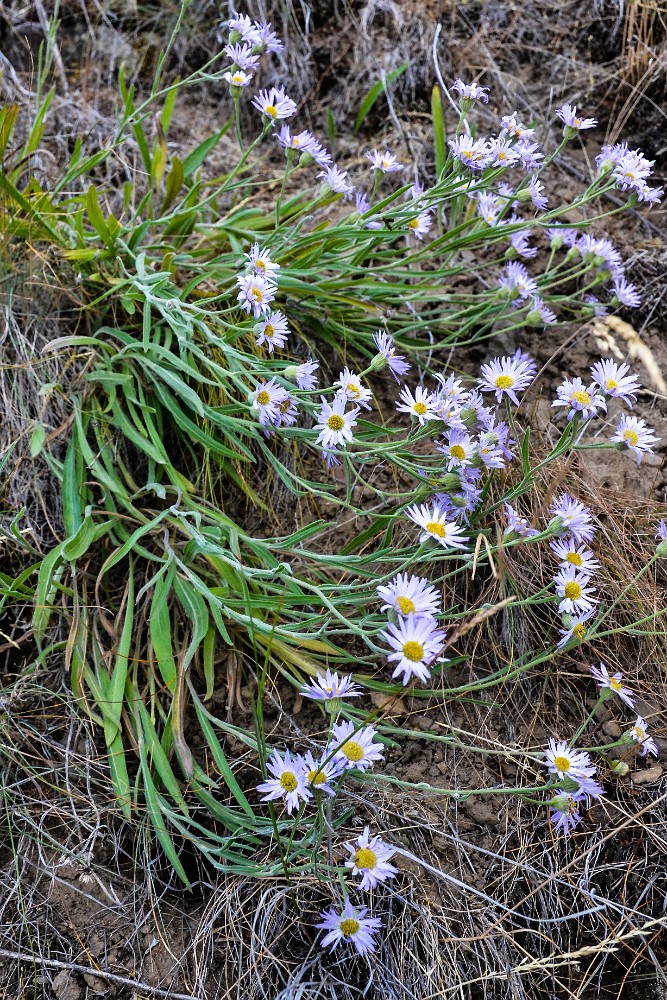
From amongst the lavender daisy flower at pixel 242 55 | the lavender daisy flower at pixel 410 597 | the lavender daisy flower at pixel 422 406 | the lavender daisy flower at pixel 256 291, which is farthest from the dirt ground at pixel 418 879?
the lavender daisy flower at pixel 242 55

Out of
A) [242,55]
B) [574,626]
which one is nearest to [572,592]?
[574,626]

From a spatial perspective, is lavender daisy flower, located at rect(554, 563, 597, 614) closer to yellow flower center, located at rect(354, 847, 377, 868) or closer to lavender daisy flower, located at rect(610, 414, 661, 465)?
lavender daisy flower, located at rect(610, 414, 661, 465)

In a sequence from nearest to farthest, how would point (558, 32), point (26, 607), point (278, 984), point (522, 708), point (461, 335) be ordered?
point (278, 984)
point (522, 708)
point (26, 607)
point (461, 335)
point (558, 32)

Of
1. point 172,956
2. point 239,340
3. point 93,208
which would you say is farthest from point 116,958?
point 93,208

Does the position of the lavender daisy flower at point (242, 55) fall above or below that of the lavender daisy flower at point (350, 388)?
above

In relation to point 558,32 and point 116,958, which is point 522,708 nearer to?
point 116,958

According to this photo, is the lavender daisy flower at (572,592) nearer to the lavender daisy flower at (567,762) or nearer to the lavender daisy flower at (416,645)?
the lavender daisy flower at (567,762)
